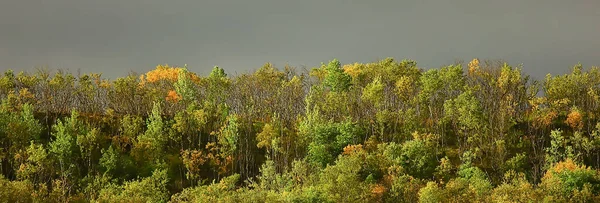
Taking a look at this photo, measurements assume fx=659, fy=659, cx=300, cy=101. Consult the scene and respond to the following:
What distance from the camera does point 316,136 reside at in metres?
161

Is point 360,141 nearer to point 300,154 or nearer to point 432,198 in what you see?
point 300,154

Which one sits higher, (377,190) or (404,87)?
(404,87)

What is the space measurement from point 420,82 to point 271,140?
50.8 meters

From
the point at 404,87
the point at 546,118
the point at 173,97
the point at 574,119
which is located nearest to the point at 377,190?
the point at 404,87

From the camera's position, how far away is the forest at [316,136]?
135000 mm

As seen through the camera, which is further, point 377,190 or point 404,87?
point 404,87

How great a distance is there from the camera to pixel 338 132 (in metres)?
166

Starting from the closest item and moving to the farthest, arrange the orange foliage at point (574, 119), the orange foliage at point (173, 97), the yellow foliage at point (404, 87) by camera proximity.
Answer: the orange foliage at point (574, 119)
the yellow foliage at point (404, 87)
the orange foliage at point (173, 97)

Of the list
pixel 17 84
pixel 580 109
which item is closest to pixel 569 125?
pixel 580 109

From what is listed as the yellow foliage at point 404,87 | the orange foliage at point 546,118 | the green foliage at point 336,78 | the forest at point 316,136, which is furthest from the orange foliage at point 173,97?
the orange foliage at point 546,118

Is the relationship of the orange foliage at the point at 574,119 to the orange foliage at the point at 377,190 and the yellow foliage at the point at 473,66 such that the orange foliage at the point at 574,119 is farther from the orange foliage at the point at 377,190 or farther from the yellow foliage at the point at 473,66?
the orange foliage at the point at 377,190

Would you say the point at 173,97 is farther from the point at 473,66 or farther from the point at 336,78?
the point at 473,66

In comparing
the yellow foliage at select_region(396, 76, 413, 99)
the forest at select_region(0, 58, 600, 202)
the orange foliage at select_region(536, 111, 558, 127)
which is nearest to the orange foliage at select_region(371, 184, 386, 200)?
the forest at select_region(0, 58, 600, 202)

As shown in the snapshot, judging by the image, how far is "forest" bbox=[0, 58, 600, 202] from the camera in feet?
443
